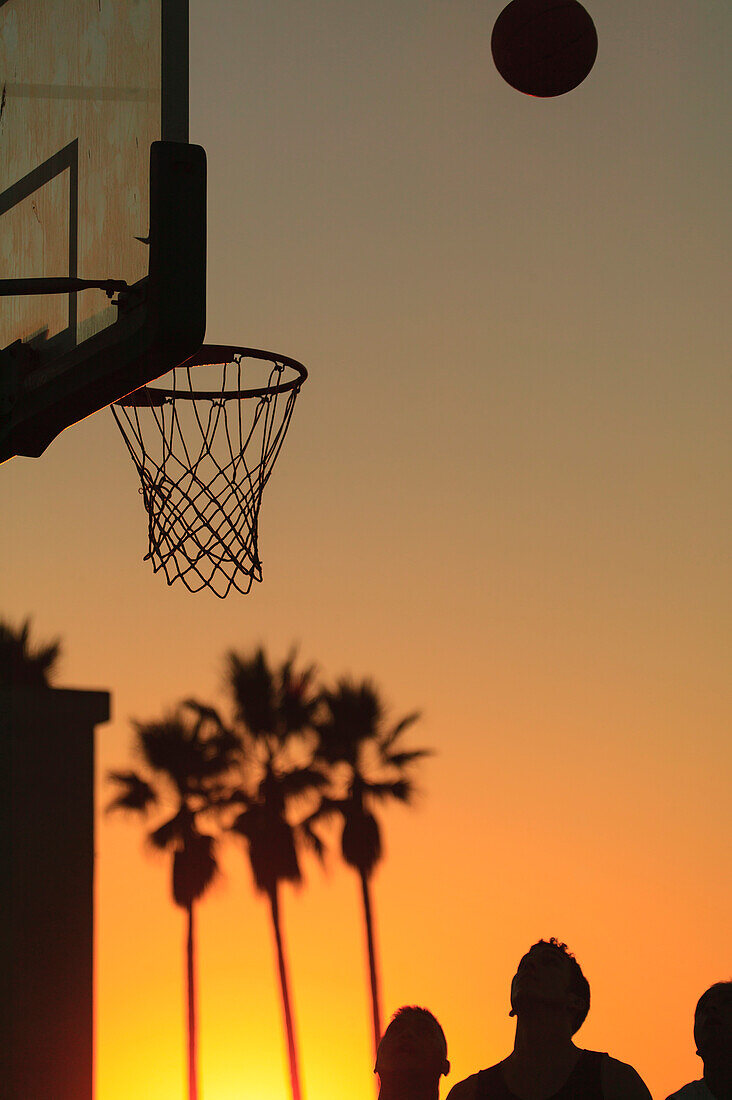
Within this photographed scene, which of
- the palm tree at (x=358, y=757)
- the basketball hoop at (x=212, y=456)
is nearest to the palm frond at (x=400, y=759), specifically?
the palm tree at (x=358, y=757)

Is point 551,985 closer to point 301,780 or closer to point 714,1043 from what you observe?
point 714,1043

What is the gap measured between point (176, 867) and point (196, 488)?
12.8 meters

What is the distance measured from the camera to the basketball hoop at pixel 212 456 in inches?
250

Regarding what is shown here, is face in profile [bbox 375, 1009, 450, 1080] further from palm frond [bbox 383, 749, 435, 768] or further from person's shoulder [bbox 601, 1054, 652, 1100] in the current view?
palm frond [bbox 383, 749, 435, 768]

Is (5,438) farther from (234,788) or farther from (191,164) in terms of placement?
(234,788)

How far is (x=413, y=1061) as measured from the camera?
3684mm

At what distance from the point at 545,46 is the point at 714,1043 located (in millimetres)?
3712

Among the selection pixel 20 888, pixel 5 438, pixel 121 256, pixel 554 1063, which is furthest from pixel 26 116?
pixel 20 888

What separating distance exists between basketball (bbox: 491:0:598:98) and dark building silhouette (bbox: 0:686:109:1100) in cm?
1060

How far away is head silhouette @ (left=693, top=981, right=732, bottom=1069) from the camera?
3.95 m

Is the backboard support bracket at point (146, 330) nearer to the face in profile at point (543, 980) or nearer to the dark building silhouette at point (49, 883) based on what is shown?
the face in profile at point (543, 980)

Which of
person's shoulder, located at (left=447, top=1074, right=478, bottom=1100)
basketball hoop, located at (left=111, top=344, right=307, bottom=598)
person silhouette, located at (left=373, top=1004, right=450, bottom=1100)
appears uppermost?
basketball hoop, located at (left=111, top=344, right=307, bottom=598)

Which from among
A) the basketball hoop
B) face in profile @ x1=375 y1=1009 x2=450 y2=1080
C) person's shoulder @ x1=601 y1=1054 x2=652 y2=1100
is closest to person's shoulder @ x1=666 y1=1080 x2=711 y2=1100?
person's shoulder @ x1=601 y1=1054 x2=652 y2=1100

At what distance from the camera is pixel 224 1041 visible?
1769cm
